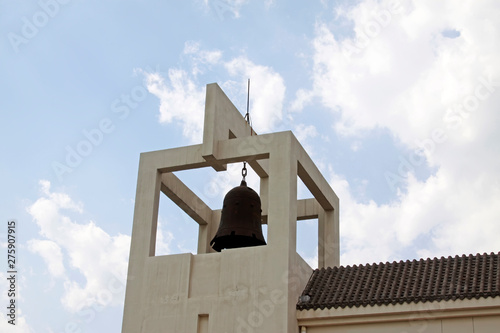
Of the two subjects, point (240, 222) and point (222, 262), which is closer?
point (222, 262)

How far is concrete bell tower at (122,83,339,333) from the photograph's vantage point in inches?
588

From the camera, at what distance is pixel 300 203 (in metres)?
18.7

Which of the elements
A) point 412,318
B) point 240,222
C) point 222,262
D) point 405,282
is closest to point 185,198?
point 240,222

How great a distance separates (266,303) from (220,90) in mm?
4766

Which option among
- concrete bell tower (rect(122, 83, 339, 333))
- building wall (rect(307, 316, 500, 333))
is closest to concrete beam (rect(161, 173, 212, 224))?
concrete bell tower (rect(122, 83, 339, 333))

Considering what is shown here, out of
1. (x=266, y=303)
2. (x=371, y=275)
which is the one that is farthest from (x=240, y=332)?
(x=371, y=275)

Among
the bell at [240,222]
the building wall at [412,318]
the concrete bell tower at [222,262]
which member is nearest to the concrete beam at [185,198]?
the concrete bell tower at [222,262]

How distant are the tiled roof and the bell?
152 cm

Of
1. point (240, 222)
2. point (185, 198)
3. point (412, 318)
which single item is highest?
point (185, 198)

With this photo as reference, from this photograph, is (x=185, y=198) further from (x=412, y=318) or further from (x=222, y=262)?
(x=412, y=318)

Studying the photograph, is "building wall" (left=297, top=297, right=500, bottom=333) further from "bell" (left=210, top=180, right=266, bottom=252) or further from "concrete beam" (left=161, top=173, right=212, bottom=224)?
"concrete beam" (left=161, top=173, right=212, bottom=224)

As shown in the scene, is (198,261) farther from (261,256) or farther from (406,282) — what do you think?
(406,282)

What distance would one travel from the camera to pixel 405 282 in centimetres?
1507

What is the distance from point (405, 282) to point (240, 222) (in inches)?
136
